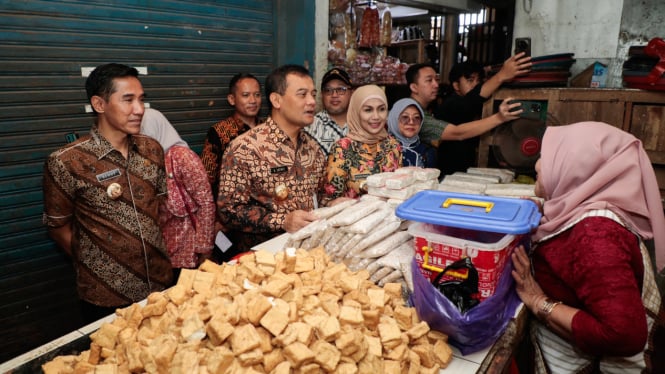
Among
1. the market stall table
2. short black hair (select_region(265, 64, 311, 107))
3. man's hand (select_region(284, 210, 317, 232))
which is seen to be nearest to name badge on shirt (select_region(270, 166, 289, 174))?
man's hand (select_region(284, 210, 317, 232))

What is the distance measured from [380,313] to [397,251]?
17.7 inches

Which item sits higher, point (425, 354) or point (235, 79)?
point (235, 79)

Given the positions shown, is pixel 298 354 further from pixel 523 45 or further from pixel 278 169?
pixel 523 45

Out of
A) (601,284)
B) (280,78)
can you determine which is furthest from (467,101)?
(601,284)

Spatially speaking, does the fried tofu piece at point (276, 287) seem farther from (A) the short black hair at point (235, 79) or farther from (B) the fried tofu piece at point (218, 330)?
(A) the short black hair at point (235, 79)

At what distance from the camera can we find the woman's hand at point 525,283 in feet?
5.91

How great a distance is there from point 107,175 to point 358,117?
1.83 metres

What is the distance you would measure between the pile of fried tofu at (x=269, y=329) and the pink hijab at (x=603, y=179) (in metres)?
0.81

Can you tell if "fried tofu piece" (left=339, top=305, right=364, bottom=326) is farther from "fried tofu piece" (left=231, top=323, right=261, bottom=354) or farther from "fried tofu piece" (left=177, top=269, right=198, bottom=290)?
"fried tofu piece" (left=177, top=269, right=198, bottom=290)

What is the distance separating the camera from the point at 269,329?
1381 millimetres

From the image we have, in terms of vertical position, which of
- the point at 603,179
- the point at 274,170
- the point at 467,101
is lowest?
the point at 274,170

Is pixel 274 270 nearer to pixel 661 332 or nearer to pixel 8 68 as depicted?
pixel 8 68

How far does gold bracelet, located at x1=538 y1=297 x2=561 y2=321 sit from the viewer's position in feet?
5.70

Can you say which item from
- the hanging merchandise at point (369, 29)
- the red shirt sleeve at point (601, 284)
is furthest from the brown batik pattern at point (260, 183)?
the hanging merchandise at point (369, 29)
